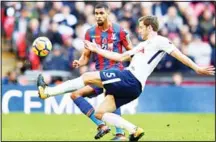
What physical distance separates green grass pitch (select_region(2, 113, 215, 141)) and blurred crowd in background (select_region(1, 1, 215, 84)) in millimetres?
2826

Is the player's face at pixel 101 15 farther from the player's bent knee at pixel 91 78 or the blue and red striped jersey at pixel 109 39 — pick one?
the player's bent knee at pixel 91 78

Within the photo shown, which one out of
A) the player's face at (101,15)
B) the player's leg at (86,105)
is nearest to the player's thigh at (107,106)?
the player's leg at (86,105)

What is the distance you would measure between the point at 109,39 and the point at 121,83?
186 centimetres

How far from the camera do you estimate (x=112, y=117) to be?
10180 millimetres

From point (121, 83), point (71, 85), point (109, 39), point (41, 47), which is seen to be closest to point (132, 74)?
point (121, 83)

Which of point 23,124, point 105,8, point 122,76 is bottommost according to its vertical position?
point 23,124

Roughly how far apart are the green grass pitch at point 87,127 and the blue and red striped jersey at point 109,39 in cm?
126

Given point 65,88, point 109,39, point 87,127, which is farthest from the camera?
point 87,127

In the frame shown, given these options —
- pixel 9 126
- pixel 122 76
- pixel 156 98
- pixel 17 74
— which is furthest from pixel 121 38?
pixel 17 74

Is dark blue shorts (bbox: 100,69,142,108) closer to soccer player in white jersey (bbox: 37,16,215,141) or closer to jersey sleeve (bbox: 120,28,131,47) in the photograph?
soccer player in white jersey (bbox: 37,16,215,141)

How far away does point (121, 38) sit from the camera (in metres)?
11.9

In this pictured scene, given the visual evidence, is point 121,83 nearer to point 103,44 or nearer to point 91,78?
point 91,78

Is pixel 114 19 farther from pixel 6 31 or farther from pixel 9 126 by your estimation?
pixel 9 126

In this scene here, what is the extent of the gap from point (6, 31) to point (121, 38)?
929 cm
